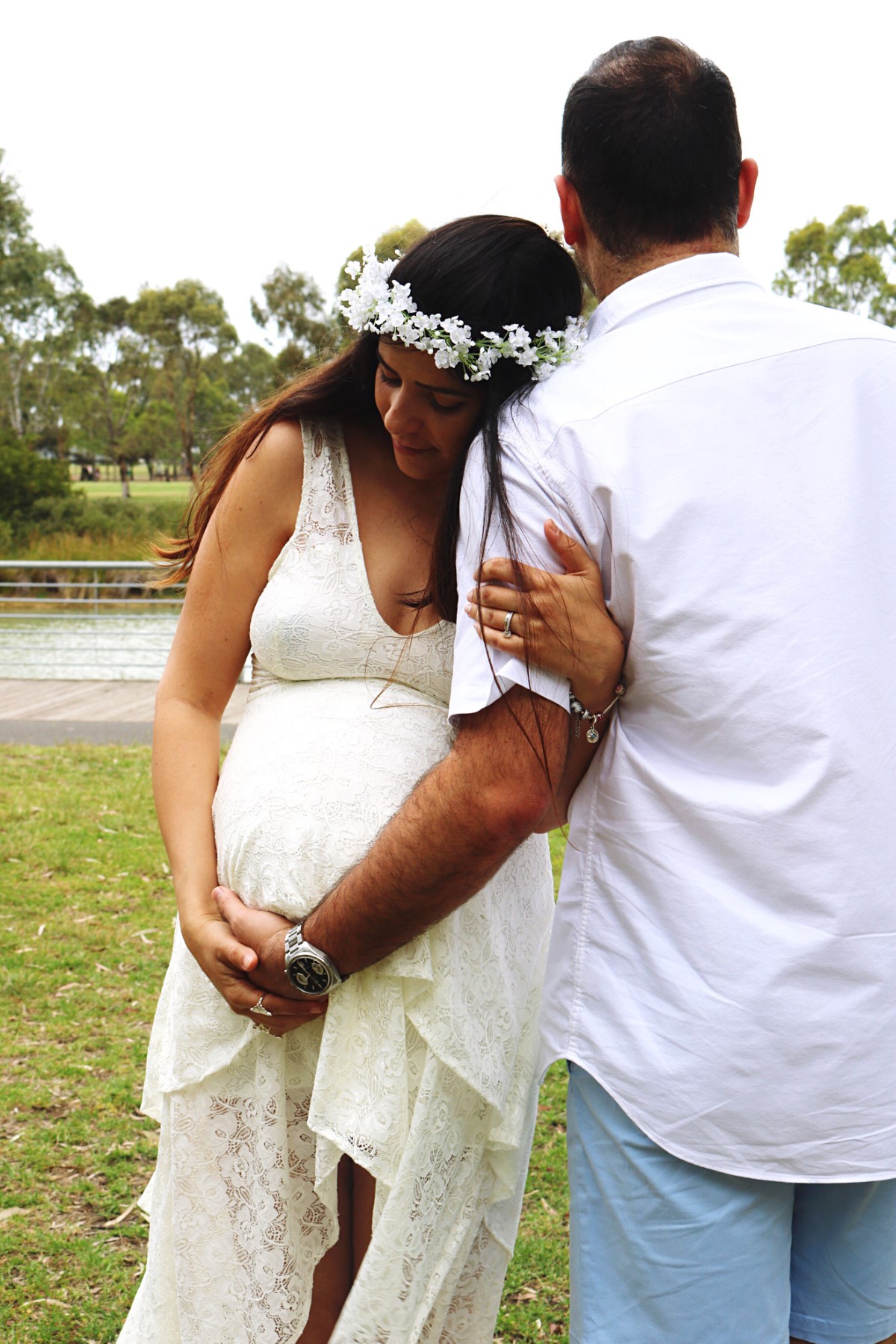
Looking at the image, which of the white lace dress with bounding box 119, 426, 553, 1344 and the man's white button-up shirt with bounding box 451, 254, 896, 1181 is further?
the white lace dress with bounding box 119, 426, 553, 1344

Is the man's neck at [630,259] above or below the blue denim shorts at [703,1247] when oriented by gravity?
above

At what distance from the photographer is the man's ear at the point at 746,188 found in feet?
5.48

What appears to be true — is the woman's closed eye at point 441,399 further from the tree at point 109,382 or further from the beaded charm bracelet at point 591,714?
the tree at point 109,382

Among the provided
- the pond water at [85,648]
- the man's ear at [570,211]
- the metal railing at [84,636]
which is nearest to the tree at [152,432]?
the metal railing at [84,636]

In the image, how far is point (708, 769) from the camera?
4.99ft

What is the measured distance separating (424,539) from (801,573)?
2.79ft

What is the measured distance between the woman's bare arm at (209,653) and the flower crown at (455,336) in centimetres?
36

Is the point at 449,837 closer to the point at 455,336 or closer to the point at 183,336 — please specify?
the point at 455,336

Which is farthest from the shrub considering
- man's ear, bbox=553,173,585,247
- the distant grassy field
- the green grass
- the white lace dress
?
man's ear, bbox=553,173,585,247

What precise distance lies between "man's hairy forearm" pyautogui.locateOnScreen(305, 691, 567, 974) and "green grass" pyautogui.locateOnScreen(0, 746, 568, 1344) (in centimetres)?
174

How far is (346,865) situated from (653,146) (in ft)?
3.78

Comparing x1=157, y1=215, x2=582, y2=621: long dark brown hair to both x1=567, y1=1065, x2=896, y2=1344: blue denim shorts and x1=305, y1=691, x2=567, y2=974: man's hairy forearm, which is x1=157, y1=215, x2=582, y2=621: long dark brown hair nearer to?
x1=305, y1=691, x2=567, y2=974: man's hairy forearm

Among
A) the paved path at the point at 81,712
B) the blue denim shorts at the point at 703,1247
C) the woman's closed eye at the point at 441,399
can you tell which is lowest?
the paved path at the point at 81,712

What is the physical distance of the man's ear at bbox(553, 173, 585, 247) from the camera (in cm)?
Answer: 169
